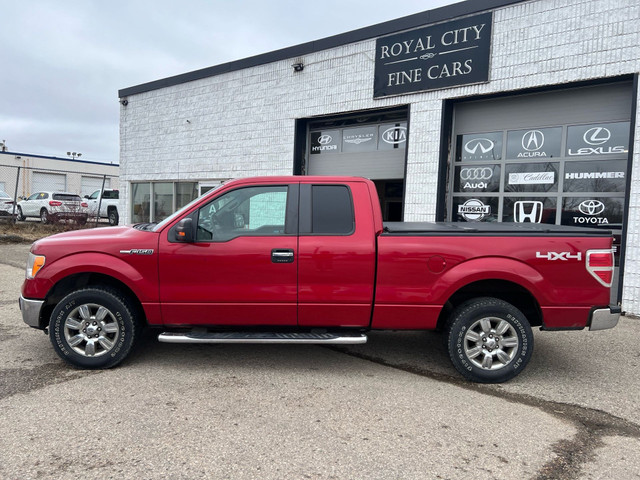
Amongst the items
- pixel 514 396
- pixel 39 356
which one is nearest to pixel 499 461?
pixel 514 396

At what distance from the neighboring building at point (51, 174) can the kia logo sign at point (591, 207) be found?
38.0 meters

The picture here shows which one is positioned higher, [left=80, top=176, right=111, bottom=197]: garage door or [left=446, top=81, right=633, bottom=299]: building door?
[left=80, top=176, right=111, bottom=197]: garage door

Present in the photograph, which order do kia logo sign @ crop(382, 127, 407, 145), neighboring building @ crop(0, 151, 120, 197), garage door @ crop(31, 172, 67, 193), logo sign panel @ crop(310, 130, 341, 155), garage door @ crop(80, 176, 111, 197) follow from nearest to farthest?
kia logo sign @ crop(382, 127, 407, 145) < logo sign panel @ crop(310, 130, 341, 155) < neighboring building @ crop(0, 151, 120, 197) < garage door @ crop(31, 172, 67, 193) < garage door @ crop(80, 176, 111, 197)

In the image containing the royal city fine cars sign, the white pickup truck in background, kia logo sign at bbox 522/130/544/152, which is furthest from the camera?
the white pickup truck in background

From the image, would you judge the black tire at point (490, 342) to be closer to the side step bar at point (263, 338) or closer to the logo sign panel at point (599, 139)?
the side step bar at point (263, 338)

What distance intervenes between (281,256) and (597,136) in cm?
616

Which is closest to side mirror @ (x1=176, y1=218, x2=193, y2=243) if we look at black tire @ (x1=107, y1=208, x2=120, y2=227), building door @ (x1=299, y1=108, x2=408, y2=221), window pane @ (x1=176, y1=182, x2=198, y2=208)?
building door @ (x1=299, y1=108, x2=408, y2=221)

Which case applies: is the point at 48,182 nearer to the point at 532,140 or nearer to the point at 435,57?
the point at 435,57

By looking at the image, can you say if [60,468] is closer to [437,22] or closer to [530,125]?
[530,125]

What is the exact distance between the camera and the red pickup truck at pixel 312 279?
404 cm

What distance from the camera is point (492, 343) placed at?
4113 millimetres

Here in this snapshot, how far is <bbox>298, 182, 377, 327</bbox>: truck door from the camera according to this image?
411 centimetres

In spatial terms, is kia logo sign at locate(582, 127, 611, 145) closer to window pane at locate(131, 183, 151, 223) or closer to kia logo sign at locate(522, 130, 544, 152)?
kia logo sign at locate(522, 130, 544, 152)

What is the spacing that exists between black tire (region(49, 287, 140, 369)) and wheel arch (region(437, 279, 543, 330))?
3.02 m
